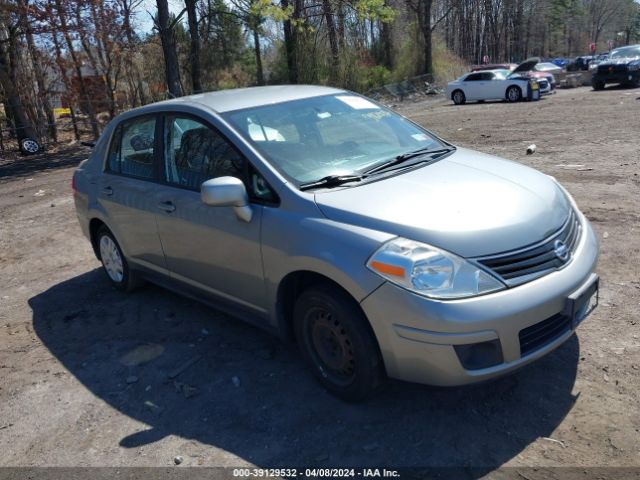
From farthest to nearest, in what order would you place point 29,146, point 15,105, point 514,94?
point 514,94 < point 29,146 < point 15,105

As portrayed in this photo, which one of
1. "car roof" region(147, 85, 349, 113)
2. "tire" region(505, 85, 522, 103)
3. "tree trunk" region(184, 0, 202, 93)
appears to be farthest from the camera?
"tire" region(505, 85, 522, 103)

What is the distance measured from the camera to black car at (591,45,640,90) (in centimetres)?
2425

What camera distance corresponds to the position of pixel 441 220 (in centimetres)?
304

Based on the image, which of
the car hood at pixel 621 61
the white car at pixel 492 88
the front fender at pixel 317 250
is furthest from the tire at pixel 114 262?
the car hood at pixel 621 61

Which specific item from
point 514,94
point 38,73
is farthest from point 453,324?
point 514,94

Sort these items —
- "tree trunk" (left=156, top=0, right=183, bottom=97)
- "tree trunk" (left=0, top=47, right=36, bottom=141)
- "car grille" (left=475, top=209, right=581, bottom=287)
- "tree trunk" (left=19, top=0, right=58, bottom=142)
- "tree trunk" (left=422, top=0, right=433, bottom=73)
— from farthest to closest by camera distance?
1. "tree trunk" (left=422, top=0, right=433, bottom=73)
2. "tree trunk" (left=156, top=0, right=183, bottom=97)
3. "tree trunk" (left=0, top=47, right=36, bottom=141)
4. "tree trunk" (left=19, top=0, right=58, bottom=142)
5. "car grille" (left=475, top=209, right=581, bottom=287)

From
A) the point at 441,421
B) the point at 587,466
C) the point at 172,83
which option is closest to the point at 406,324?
the point at 441,421

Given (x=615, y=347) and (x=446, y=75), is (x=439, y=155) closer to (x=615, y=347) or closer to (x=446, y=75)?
(x=615, y=347)

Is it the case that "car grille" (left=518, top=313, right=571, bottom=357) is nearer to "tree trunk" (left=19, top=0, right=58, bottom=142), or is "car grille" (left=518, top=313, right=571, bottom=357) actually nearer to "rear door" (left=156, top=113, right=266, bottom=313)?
"rear door" (left=156, top=113, right=266, bottom=313)

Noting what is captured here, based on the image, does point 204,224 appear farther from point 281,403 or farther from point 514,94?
point 514,94

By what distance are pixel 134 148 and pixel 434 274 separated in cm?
317

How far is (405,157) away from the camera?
3.97 m

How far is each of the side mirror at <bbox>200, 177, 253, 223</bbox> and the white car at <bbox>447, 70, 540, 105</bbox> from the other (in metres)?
22.6

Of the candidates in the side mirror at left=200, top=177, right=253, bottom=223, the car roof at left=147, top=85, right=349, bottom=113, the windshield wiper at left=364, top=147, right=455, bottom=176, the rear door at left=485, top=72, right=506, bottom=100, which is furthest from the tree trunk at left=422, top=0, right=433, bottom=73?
the side mirror at left=200, top=177, right=253, bottom=223
